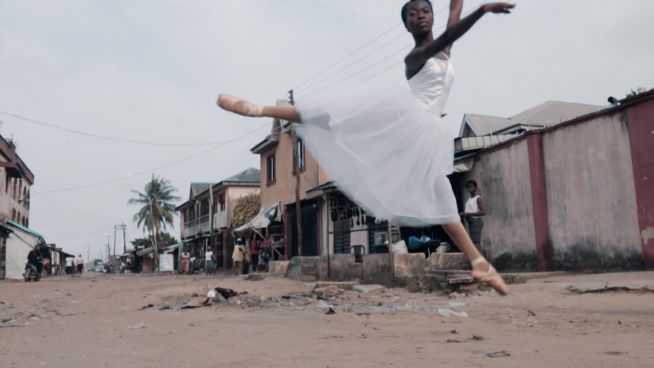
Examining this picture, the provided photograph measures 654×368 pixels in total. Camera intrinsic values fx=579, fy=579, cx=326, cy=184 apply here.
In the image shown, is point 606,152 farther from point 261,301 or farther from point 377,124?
point 377,124

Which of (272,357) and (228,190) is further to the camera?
(228,190)

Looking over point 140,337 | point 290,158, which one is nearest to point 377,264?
point 140,337

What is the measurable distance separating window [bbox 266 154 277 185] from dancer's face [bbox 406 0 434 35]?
83.5ft

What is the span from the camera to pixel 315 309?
10047 millimetres

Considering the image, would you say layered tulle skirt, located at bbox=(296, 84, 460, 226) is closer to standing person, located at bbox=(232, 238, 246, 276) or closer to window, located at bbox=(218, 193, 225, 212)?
standing person, located at bbox=(232, 238, 246, 276)

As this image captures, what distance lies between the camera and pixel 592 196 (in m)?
11.0

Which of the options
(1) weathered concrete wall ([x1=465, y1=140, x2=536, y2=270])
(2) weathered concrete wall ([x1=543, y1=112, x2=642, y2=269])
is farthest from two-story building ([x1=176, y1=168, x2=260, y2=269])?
(2) weathered concrete wall ([x1=543, y1=112, x2=642, y2=269])

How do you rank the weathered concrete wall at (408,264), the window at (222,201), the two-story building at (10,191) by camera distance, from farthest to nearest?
the window at (222,201), the two-story building at (10,191), the weathered concrete wall at (408,264)

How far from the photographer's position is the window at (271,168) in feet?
94.3

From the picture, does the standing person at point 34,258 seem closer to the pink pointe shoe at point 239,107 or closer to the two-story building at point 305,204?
the two-story building at point 305,204

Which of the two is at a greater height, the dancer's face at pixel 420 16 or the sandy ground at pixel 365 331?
the dancer's face at pixel 420 16

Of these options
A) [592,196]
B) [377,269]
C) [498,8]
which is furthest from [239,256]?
[498,8]

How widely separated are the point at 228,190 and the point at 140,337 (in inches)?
1224

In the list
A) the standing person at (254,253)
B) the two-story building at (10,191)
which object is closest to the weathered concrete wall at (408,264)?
the standing person at (254,253)
